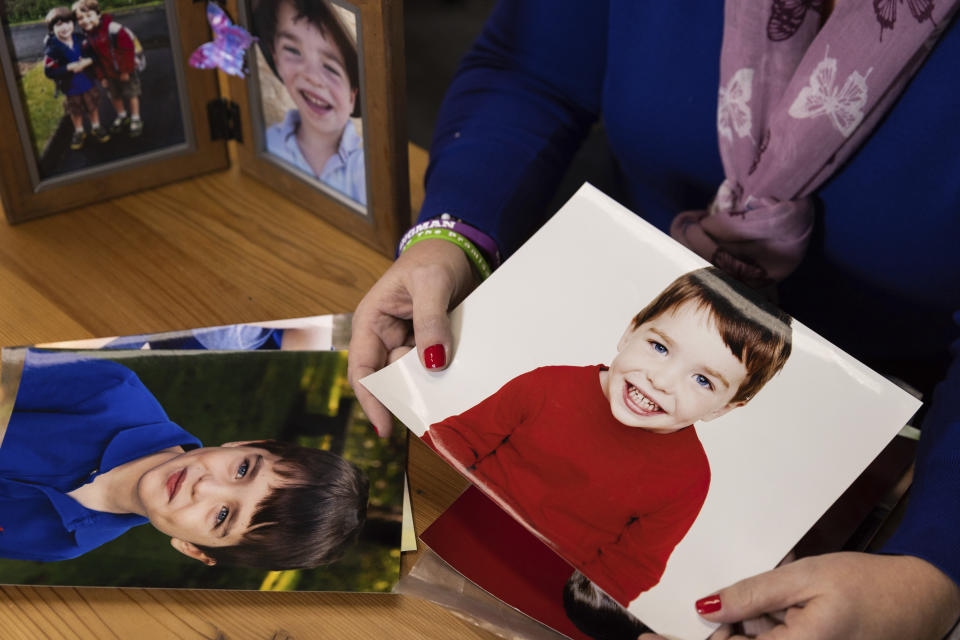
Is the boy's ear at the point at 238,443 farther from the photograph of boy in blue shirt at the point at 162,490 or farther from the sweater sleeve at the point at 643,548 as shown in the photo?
the sweater sleeve at the point at 643,548

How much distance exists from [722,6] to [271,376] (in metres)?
0.50

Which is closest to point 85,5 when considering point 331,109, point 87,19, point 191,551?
point 87,19

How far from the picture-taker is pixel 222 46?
32.5 inches

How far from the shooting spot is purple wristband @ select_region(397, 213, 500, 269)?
29.0 inches

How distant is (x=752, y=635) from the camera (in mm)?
495

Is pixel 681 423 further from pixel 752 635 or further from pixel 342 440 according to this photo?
pixel 342 440

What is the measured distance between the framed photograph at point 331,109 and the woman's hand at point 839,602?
0.49m

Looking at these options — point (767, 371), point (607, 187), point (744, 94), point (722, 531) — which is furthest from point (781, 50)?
point (607, 187)

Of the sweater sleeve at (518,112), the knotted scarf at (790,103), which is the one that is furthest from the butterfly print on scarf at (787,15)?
the sweater sleeve at (518,112)

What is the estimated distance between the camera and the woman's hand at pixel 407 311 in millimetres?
610

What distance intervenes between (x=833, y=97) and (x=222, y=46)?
0.56m

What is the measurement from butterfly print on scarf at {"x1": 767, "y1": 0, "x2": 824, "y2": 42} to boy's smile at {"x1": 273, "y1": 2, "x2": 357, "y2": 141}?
36 centimetres

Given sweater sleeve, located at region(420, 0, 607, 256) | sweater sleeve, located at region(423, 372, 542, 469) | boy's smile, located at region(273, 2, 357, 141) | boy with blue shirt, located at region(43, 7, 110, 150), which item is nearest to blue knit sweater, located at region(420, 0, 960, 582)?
sweater sleeve, located at region(420, 0, 607, 256)

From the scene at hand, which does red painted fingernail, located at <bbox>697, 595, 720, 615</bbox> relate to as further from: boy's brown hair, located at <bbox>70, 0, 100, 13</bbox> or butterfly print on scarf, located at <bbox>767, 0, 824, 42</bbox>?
boy's brown hair, located at <bbox>70, 0, 100, 13</bbox>
